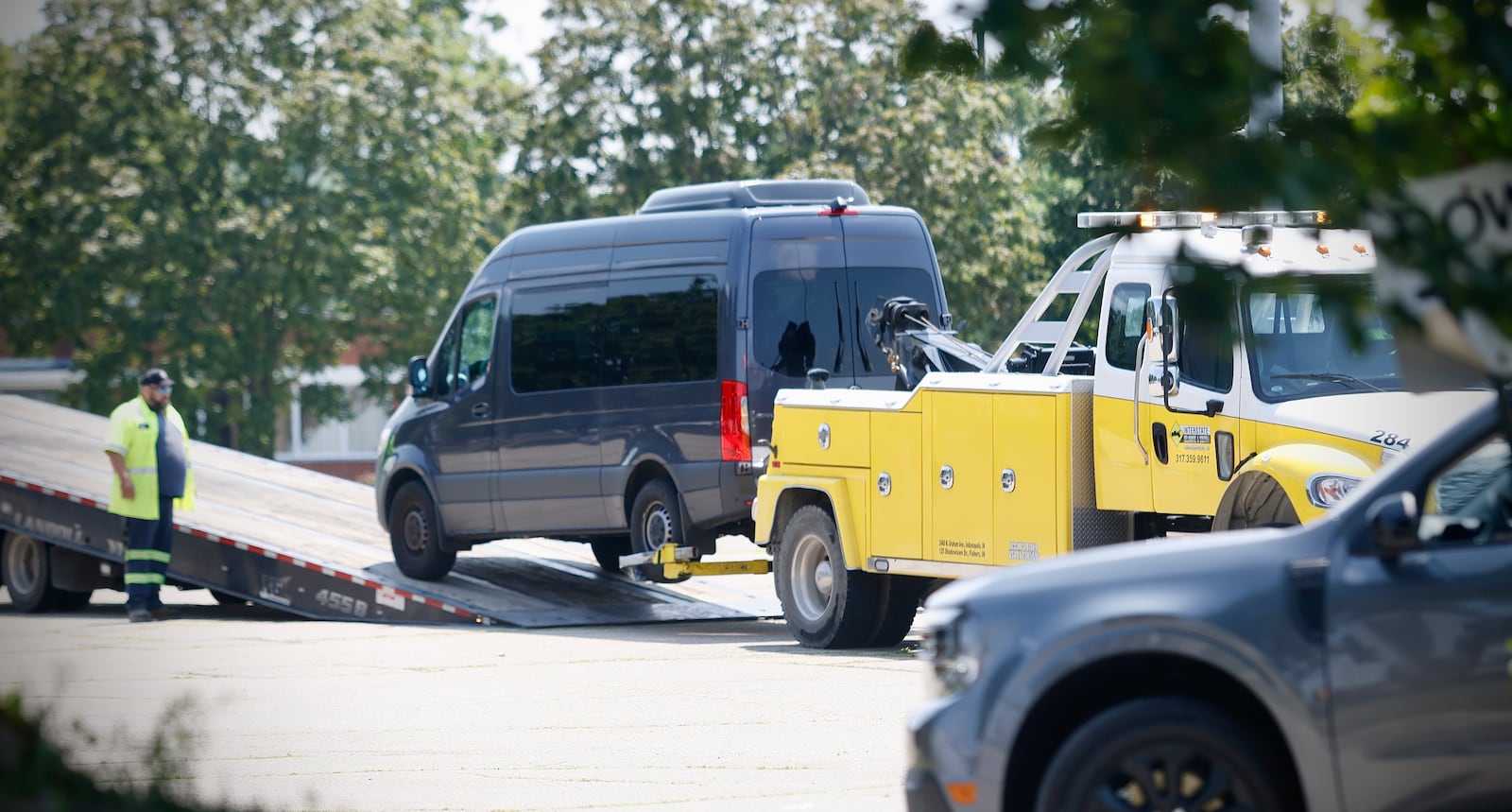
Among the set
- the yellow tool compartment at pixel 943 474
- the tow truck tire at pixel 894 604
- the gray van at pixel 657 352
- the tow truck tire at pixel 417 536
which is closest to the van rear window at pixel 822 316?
the gray van at pixel 657 352

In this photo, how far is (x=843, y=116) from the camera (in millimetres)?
31219

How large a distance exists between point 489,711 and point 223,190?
2683 cm

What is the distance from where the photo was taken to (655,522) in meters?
14.6

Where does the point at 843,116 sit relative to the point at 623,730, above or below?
above

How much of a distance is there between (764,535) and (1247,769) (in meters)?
8.34

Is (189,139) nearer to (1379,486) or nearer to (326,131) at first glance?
(326,131)

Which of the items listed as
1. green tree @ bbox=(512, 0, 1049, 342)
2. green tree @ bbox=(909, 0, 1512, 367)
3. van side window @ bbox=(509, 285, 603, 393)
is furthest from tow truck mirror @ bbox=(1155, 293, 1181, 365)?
green tree @ bbox=(512, 0, 1049, 342)

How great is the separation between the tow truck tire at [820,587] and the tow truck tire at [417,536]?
4255 millimetres

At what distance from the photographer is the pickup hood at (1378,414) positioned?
32.5ft

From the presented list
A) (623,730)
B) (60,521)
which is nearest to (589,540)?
(60,521)

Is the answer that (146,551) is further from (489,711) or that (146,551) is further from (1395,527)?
(1395,527)

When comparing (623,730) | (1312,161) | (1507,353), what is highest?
(1312,161)

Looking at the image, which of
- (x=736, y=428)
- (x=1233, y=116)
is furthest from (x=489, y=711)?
(x=1233, y=116)

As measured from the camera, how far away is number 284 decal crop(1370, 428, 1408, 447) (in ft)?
32.2
